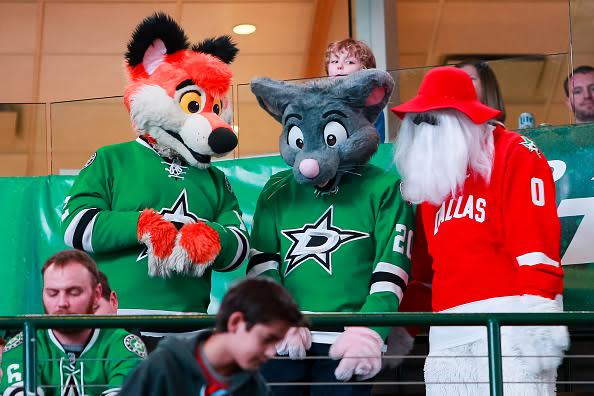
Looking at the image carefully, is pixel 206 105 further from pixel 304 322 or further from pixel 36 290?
pixel 304 322

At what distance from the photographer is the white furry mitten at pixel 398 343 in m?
4.12

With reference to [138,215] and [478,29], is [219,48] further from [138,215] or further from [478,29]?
[478,29]

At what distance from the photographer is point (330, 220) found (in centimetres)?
408

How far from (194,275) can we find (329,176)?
550 mm

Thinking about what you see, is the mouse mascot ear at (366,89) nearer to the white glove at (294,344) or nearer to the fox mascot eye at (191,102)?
the fox mascot eye at (191,102)

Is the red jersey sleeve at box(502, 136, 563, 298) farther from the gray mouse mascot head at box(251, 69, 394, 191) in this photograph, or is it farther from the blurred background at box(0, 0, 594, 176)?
the blurred background at box(0, 0, 594, 176)

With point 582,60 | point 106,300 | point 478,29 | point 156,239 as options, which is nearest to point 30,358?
point 106,300

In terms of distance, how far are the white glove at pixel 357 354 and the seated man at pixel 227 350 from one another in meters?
1.13

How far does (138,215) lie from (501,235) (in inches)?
45.9

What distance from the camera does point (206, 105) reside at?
14.1 feet

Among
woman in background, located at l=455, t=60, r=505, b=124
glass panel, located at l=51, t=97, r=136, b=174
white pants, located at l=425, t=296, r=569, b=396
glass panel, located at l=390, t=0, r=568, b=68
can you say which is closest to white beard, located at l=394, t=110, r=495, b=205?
white pants, located at l=425, t=296, r=569, b=396

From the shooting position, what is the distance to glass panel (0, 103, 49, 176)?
5.39 meters

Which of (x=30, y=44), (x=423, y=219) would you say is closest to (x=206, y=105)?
(x=423, y=219)

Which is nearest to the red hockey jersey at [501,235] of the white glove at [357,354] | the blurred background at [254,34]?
the white glove at [357,354]
